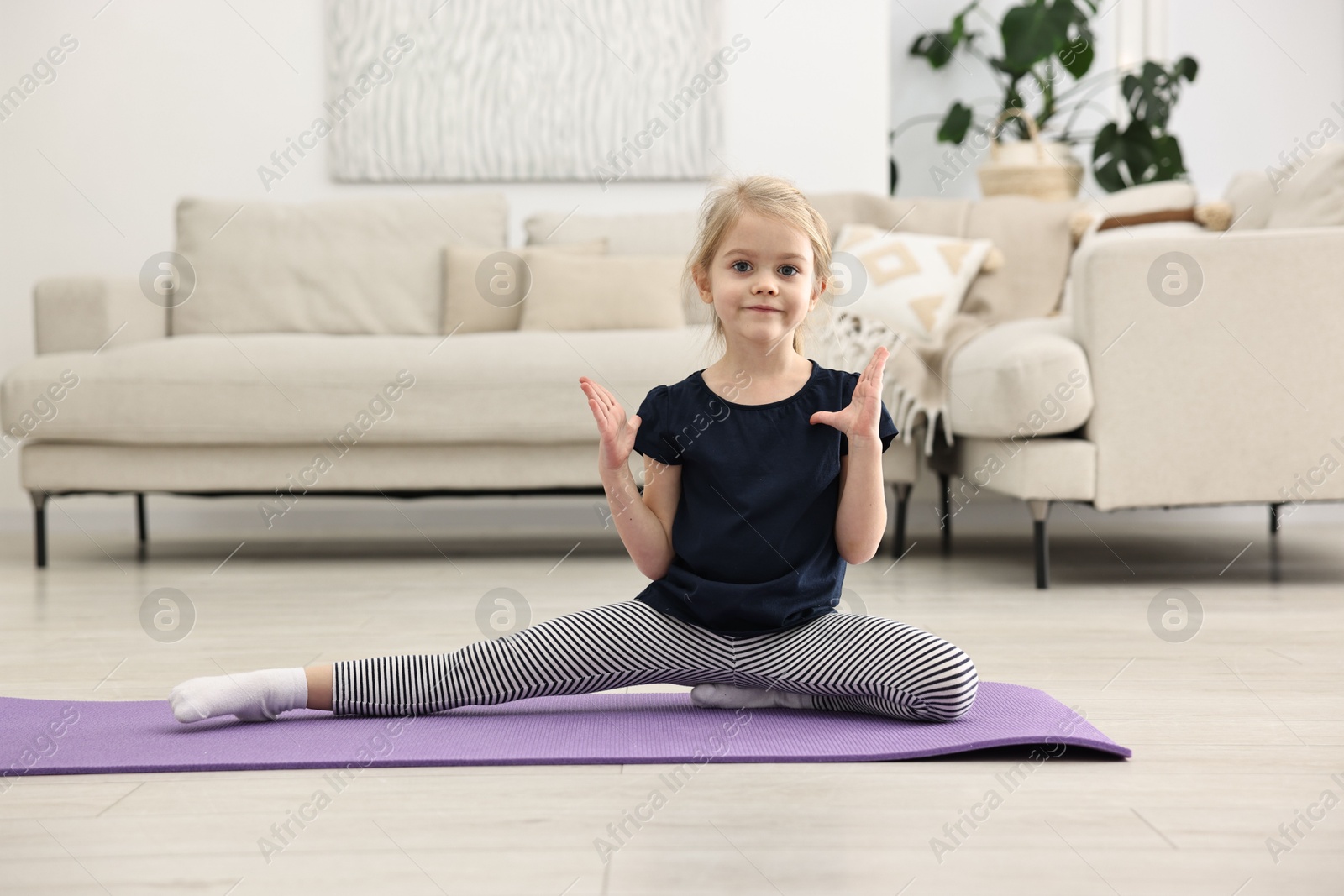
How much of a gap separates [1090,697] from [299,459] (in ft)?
5.89

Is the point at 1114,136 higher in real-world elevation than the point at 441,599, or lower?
higher

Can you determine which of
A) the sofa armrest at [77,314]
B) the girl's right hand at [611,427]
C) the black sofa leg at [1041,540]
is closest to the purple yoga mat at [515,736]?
A: the girl's right hand at [611,427]

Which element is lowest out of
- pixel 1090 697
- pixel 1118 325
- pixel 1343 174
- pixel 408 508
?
pixel 408 508

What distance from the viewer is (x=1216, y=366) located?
7.07ft

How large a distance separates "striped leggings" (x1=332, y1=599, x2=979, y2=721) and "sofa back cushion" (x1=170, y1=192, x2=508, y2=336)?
1978mm

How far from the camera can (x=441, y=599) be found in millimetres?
2182

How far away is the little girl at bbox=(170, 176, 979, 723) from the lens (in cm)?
123

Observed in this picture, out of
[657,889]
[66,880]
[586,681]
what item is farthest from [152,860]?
[586,681]

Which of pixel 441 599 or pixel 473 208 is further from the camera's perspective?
pixel 473 208

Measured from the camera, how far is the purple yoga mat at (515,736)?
1.09m

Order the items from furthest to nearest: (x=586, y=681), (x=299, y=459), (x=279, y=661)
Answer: (x=299, y=459) → (x=279, y=661) → (x=586, y=681)

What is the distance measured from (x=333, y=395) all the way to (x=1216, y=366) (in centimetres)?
175

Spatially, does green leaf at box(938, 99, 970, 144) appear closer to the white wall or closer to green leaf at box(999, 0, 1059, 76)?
green leaf at box(999, 0, 1059, 76)

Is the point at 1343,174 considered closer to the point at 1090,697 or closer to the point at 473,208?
the point at 1090,697
